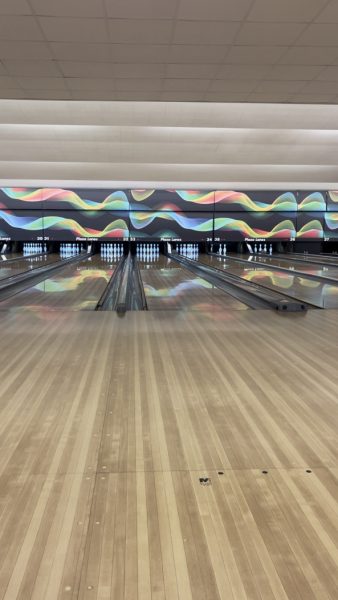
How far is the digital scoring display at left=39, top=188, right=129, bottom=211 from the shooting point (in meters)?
14.6

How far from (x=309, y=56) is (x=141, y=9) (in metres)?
1.50

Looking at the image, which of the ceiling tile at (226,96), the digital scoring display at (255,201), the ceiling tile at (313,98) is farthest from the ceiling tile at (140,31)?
the digital scoring display at (255,201)

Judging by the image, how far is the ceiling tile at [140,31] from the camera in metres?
3.24

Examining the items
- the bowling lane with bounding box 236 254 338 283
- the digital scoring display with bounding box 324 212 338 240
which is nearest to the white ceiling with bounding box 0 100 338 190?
the digital scoring display with bounding box 324 212 338 240

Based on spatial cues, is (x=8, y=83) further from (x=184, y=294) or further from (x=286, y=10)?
(x=184, y=294)

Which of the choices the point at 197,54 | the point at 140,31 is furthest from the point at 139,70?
the point at 140,31

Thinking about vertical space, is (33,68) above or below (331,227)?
above

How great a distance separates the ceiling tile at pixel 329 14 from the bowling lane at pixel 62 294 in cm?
304

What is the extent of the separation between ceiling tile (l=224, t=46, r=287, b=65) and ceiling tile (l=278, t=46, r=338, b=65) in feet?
0.24

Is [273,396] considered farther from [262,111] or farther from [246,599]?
[262,111]

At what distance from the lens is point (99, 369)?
2.54 m

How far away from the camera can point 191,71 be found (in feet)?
13.5

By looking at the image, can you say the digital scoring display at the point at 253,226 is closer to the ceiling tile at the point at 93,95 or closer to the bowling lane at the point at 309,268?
the bowling lane at the point at 309,268

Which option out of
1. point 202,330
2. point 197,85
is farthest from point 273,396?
point 197,85
